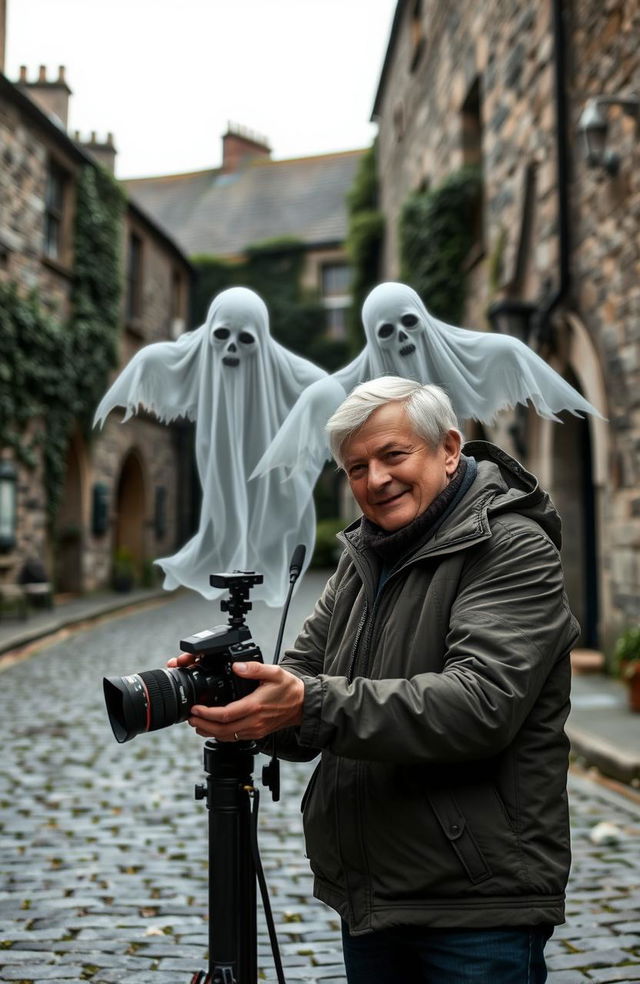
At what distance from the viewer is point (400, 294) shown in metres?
2.96

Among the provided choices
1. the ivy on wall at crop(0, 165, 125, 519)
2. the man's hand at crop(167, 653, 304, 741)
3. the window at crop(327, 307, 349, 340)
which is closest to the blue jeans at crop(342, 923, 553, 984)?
the man's hand at crop(167, 653, 304, 741)

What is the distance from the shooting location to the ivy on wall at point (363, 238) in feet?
67.8

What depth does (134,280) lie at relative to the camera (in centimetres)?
A: 1894

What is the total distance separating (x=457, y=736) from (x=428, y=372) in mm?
1708

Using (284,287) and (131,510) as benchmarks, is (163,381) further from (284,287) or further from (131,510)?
(284,287)

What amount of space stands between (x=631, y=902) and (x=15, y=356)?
1124cm

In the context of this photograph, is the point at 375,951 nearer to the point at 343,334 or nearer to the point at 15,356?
the point at 15,356

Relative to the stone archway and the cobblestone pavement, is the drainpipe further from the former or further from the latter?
the cobblestone pavement

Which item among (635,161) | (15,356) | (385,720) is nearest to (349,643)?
(385,720)

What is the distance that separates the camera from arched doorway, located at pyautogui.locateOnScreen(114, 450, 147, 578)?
19797 millimetres

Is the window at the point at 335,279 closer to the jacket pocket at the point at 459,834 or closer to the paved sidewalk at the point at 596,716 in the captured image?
the paved sidewalk at the point at 596,716

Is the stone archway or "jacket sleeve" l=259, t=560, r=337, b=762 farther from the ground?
the stone archway

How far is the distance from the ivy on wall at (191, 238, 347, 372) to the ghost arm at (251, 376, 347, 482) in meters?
21.2

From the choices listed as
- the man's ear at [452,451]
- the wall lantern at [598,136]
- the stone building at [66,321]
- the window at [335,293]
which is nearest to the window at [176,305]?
the stone building at [66,321]
